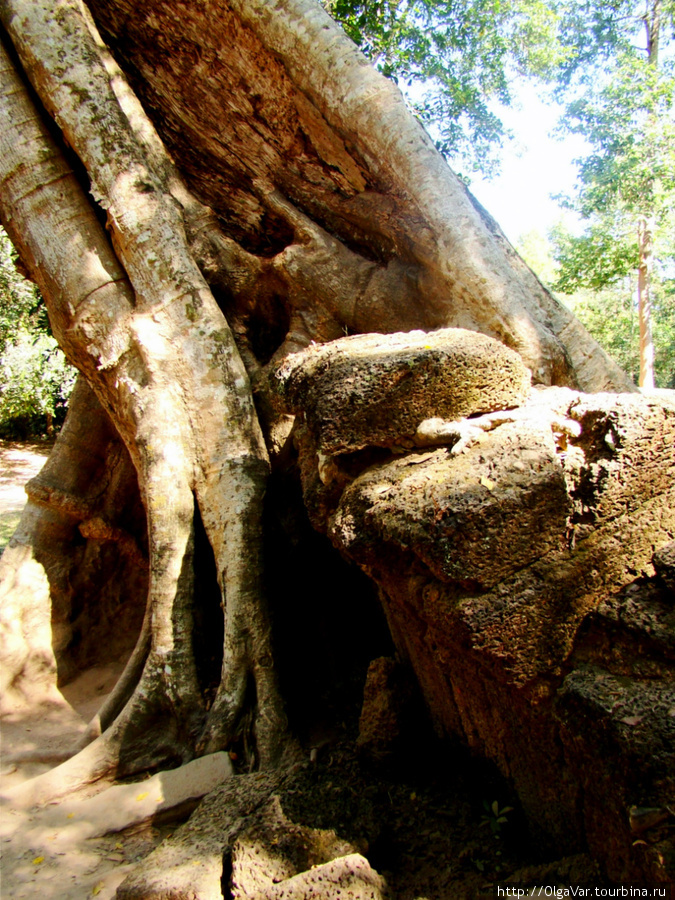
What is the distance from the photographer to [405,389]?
1904 mm

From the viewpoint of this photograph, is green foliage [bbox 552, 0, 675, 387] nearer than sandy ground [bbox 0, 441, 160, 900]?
No

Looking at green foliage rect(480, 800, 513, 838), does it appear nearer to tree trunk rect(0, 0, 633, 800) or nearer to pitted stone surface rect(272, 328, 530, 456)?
tree trunk rect(0, 0, 633, 800)

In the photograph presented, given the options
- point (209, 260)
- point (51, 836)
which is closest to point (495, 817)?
point (51, 836)

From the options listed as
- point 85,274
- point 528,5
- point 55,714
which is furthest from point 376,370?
point 528,5

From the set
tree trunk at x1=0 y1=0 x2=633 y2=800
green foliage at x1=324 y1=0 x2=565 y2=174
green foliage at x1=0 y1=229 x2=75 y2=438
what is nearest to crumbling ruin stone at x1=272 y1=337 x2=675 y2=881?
tree trunk at x1=0 y1=0 x2=633 y2=800

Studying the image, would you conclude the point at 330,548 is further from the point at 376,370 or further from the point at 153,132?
the point at 153,132

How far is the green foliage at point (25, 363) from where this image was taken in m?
9.95

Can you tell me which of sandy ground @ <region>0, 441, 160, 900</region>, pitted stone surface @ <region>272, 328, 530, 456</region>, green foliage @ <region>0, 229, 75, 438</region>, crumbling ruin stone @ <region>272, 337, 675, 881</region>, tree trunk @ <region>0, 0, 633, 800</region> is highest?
green foliage @ <region>0, 229, 75, 438</region>

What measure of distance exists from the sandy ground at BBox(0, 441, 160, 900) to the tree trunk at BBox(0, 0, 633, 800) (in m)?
0.22

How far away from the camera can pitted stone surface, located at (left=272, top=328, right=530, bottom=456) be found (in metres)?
1.90

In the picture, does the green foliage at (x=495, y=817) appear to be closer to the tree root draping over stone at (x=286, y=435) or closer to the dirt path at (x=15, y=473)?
the tree root draping over stone at (x=286, y=435)

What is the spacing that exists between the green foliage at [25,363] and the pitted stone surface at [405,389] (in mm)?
9431

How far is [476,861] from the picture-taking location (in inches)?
67.5

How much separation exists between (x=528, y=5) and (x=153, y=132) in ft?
23.1
